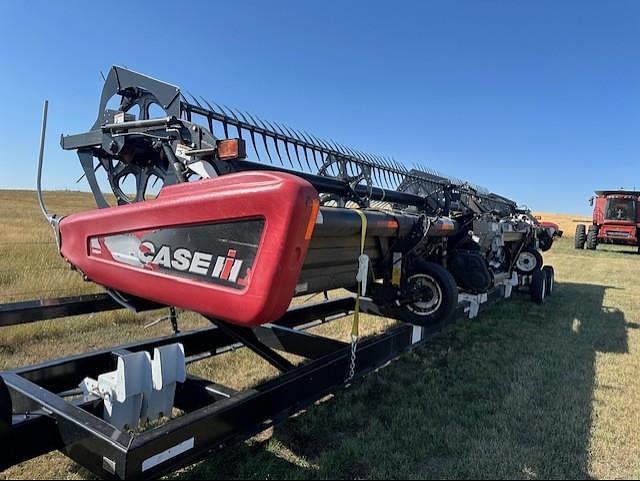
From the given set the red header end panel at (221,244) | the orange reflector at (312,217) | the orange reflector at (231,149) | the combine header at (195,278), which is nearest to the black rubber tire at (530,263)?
the combine header at (195,278)

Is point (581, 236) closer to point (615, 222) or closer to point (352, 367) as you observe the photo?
point (615, 222)

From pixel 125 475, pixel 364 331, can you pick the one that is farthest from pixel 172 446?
pixel 364 331

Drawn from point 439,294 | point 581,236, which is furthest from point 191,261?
point 581,236

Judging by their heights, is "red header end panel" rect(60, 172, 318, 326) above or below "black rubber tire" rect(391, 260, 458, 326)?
above

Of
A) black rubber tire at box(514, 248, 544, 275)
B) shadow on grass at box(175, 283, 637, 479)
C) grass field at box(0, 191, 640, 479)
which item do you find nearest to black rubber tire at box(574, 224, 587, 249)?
black rubber tire at box(514, 248, 544, 275)

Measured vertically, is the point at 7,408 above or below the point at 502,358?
above

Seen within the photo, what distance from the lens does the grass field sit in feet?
8.86

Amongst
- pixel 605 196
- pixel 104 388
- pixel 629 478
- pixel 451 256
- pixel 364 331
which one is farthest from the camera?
pixel 605 196

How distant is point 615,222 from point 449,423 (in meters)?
23.7

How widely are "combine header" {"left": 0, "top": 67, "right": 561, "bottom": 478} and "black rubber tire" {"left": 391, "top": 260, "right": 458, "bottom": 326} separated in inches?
0.4

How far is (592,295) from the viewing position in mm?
9164

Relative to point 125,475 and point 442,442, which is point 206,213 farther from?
point 442,442

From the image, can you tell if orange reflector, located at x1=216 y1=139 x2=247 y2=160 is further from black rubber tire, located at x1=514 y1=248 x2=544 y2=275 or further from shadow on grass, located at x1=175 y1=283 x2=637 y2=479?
black rubber tire, located at x1=514 y1=248 x2=544 y2=275

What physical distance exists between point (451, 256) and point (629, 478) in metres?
2.40
